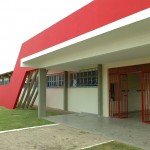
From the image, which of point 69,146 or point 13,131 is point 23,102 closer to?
point 13,131

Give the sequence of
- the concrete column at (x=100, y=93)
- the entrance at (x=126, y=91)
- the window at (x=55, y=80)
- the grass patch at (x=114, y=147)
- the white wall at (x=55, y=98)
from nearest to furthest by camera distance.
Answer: the grass patch at (x=114, y=147) < the entrance at (x=126, y=91) < the concrete column at (x=100, y=93) < the white wall at (x=55, y=98) < the window at (x=55, y=80)

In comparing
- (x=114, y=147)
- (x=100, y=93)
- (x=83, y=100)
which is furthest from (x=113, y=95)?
(x=114, y=147)

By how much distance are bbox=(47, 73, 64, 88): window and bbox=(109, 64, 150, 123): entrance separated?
16.8 ft

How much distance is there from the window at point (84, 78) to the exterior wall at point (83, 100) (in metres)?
0.33

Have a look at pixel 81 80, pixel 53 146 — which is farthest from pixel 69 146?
pixel 81 80

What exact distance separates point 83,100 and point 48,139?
721cm

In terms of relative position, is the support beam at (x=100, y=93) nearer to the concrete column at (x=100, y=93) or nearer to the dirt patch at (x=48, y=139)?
the concrete column at (x=100, y=93)

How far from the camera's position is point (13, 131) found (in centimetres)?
944

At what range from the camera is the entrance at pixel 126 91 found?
12.5 m

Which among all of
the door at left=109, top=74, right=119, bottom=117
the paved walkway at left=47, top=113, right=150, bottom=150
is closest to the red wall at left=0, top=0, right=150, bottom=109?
the paved walkway at left=47, top=113, right=150, bottom=150

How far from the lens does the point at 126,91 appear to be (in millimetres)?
14383

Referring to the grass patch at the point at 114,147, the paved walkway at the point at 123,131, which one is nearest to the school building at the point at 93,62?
the paved walkway at the point at 123,131

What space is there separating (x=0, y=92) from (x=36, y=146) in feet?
53.3

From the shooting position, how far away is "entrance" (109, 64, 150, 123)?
12469 mm
